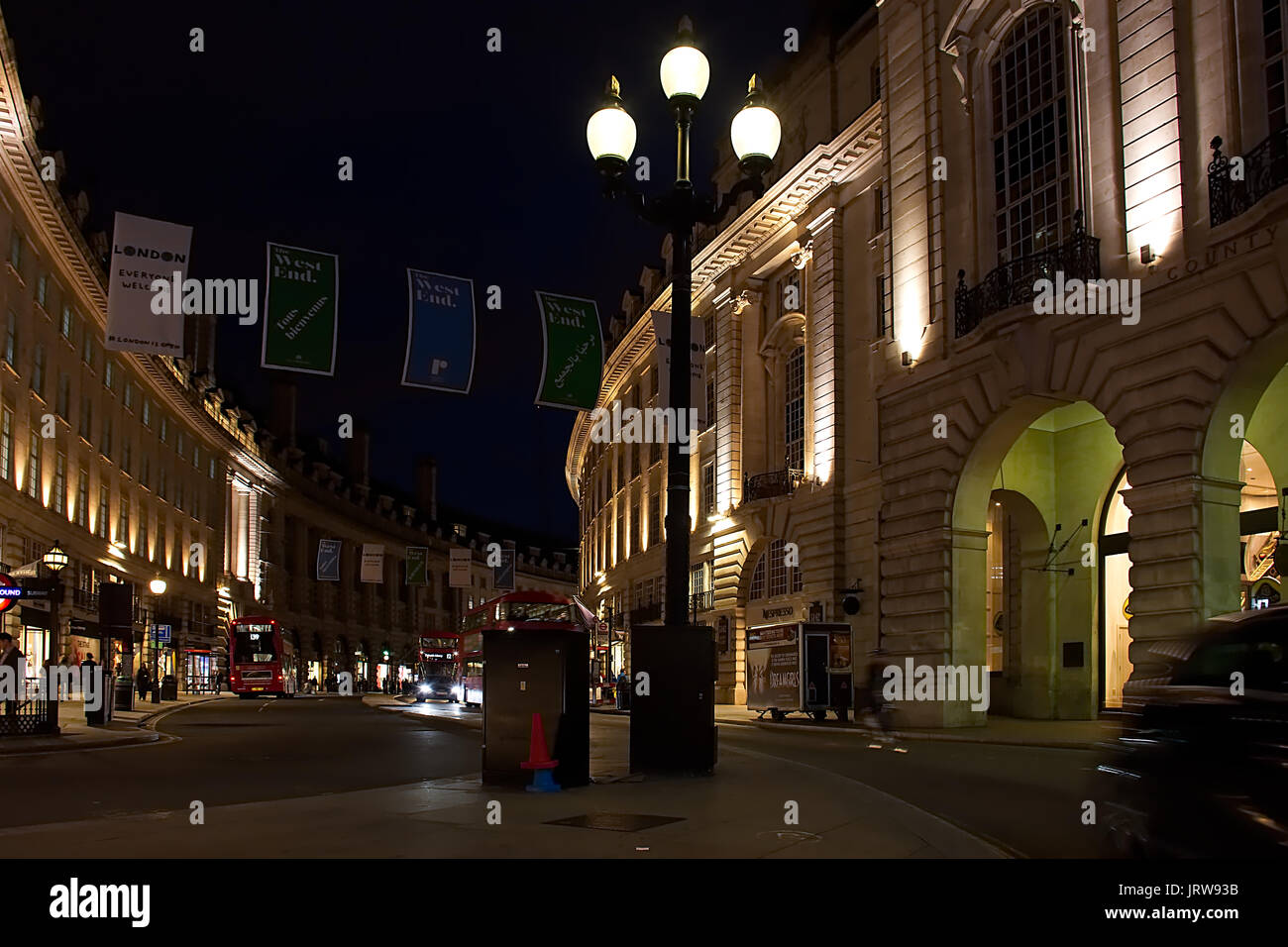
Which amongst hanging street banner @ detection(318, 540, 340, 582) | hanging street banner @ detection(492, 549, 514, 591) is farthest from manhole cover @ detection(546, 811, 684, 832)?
hanging street banner @ detection(318, 540, 340, 582)

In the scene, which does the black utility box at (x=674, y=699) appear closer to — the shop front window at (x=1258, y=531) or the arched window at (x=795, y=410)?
the shop front window at (x=1258, y=531)

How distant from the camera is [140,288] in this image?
19.5 metres

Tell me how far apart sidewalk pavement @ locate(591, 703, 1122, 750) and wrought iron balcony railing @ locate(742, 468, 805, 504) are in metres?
8.57

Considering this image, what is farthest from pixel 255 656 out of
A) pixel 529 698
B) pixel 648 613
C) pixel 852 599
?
pixel 529 698

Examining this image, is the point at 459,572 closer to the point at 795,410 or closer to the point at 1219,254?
the point at 795,410

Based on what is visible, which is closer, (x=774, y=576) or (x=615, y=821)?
(x=615, y=821)

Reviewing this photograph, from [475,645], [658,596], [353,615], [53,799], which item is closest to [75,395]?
[475,645]

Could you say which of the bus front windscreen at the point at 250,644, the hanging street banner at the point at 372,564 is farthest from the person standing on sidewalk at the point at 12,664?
the hanging street banner at the point at 372,564

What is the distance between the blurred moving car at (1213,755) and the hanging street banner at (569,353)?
12.3m

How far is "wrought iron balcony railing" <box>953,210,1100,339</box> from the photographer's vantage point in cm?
2344

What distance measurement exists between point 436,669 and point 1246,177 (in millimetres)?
69580

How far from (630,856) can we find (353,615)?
112892 millimetres

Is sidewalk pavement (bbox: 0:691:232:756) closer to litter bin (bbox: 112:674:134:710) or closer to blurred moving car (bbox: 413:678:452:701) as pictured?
litter bin (bbox: 112:674:134:710)

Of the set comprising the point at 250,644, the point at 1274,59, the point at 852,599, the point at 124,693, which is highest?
the point at 1274,59
